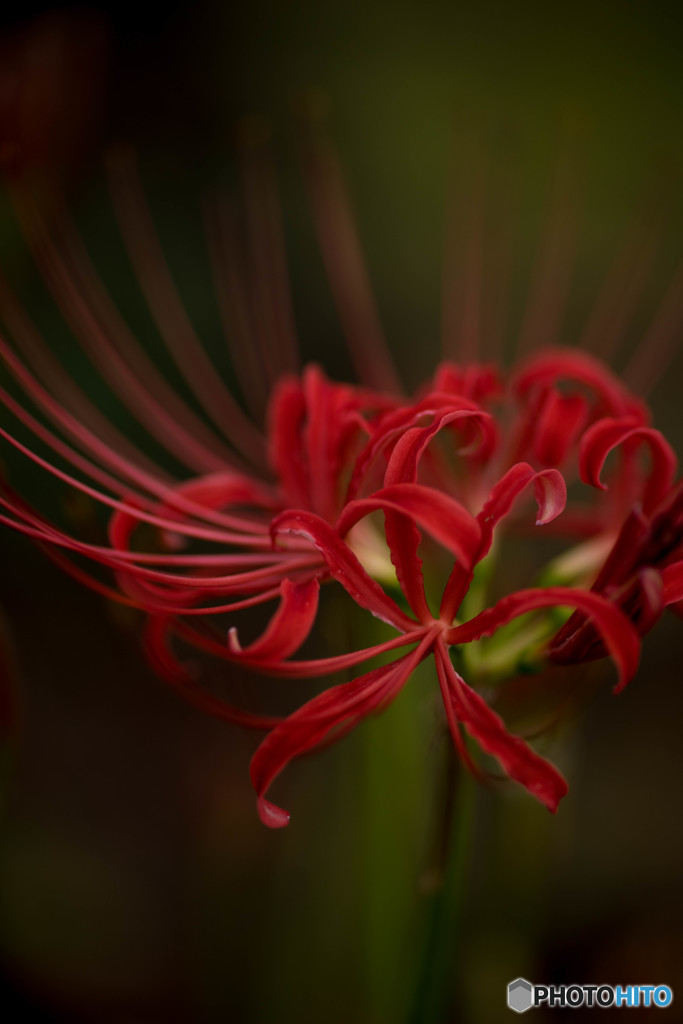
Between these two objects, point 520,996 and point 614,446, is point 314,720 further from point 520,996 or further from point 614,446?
point 520,996

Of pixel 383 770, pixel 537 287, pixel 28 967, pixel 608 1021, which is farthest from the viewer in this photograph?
pixel 537 287

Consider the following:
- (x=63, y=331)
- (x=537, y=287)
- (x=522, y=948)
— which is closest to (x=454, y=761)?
(x=522, y=948)

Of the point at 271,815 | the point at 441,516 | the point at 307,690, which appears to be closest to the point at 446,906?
the point at 271,815

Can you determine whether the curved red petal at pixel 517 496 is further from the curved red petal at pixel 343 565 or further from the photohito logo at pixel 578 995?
the photohito logo at pixel 578 995

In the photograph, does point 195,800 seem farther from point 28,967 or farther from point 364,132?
point 364,132

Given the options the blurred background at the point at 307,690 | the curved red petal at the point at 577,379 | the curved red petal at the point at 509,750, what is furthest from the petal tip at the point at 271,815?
the curved red petal at the point at 577,379

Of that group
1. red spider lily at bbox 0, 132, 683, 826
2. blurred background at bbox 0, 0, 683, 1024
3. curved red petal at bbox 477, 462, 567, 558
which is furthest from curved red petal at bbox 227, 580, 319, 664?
blurred background at bbox 0, 0, 683, 1024

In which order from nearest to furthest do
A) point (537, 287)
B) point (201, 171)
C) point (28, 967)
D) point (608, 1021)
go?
1. point (608, 1021)
2. point (28, 967)
3. point (201, 171)
4. point (537, 287)
